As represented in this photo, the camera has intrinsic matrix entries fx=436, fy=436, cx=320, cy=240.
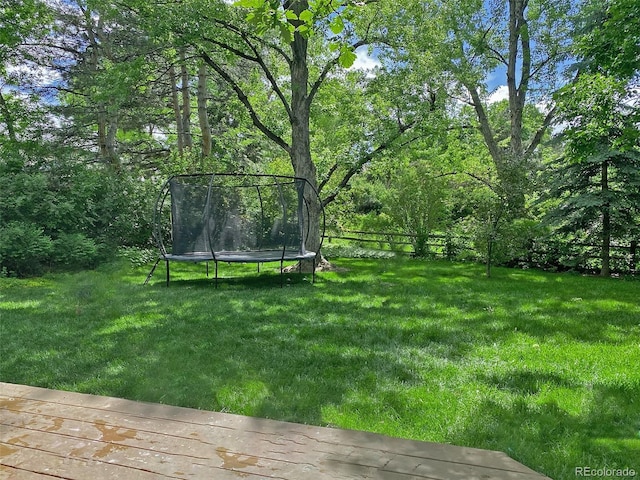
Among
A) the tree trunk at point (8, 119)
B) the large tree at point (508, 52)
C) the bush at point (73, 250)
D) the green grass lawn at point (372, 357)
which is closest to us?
the green grass lawn at point (372, 357)

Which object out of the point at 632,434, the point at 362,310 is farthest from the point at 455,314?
the point at 632,434

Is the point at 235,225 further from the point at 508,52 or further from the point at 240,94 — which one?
the point at 508,52

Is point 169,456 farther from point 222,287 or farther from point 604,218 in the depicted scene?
point 604,218

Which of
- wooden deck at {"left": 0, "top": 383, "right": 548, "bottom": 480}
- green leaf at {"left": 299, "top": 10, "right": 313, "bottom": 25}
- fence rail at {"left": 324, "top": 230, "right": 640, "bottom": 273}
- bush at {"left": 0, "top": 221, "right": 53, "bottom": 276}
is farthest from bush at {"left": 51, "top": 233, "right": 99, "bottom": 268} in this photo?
fence rail at {"left": 324, "top": 230, "right": 640, "bottom": 273}

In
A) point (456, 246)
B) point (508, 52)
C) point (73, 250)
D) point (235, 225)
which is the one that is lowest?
A: point (456, 246)

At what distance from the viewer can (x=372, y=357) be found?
3.53 meters

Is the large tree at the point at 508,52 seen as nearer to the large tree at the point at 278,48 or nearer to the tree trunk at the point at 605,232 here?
the tree trunk at the point at 605,232

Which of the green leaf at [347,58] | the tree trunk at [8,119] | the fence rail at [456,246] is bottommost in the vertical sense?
the fence rail at [456,246]

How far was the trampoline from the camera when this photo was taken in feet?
24.4

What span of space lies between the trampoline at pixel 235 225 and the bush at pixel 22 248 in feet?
6.54

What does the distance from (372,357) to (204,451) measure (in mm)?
1938

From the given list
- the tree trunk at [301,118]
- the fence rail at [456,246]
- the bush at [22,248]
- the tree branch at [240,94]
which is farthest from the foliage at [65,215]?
the fence rail at [456,246]

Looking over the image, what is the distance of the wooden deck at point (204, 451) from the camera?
1671 mm

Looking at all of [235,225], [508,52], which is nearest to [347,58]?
[235,225]
